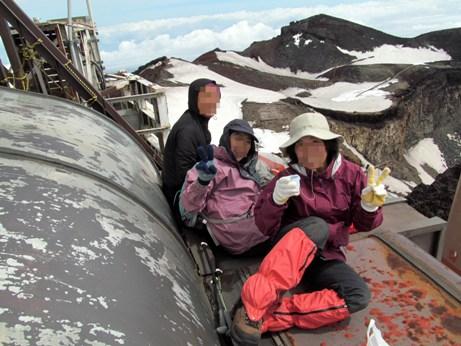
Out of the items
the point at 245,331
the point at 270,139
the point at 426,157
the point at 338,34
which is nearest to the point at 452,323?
the point at 245,331

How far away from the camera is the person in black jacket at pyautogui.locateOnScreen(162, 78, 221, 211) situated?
3460 millimetres

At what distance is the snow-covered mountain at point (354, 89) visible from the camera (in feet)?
44.0

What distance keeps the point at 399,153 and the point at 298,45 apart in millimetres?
12963

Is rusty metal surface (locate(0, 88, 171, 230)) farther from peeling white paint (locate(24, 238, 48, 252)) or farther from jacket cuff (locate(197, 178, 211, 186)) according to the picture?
peeling white paint (locate(24, 238, 48, 252))

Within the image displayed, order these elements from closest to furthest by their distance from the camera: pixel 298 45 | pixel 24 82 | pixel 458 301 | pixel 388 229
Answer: pixel 458 301 → pixel 388 229 → pixel 24 82 → pixel 298 45

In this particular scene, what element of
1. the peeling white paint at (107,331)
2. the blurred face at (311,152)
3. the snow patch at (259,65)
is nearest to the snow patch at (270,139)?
the blurred face at (311,152)

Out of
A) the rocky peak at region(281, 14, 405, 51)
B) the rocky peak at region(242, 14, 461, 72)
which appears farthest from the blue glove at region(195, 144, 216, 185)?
the rocky peak at region(281, 14, 405, 51)

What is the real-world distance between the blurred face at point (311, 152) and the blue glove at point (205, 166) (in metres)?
0.59

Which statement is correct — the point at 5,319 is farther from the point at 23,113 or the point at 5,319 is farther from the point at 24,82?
the point at 24,82

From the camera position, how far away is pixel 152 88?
21.4 ft

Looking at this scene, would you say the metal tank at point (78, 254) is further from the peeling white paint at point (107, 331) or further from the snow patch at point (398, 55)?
the snow patch at point (398, 55)

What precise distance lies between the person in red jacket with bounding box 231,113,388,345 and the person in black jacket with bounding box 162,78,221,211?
3.18 feet

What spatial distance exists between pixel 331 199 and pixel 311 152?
378mm

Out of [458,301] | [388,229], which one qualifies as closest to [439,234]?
[388,229]
